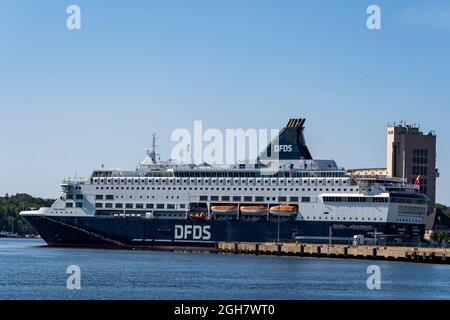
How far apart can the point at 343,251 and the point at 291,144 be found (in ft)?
44.5

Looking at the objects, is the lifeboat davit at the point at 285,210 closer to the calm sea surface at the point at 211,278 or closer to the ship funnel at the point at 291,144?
the ship funnel at the point at 291,144

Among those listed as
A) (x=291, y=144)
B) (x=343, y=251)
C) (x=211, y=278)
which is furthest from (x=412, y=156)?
(x=211, y=278)

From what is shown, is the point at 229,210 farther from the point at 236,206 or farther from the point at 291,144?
the point at 291,144

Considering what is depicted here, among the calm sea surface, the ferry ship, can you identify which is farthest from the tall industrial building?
the calm sea surface

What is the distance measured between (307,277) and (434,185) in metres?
76.8

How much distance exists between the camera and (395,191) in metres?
93.0

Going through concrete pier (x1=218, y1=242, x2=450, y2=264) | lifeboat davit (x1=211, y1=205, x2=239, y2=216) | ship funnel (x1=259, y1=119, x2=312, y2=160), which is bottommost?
concrete pier (x1=218, y1=242, x2=450, y2=264)

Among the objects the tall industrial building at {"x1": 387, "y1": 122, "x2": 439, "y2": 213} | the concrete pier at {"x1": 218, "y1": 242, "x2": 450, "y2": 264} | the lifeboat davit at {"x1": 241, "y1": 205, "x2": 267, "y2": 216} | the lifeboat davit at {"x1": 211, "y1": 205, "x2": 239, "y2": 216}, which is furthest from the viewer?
the tall industrial building at {"x1": 387, "y1": 122, "x2": 439, "y2": 213}

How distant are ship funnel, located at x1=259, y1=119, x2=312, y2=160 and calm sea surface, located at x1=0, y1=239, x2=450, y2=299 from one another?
13.9m

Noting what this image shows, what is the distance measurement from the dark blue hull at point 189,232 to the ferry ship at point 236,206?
82mm

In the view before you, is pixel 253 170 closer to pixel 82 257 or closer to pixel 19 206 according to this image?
pixel 82 257

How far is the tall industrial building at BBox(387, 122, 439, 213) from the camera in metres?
132

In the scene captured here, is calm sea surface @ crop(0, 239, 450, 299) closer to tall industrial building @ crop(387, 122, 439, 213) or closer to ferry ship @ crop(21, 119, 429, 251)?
ferry ship @ crop(21, 119, 429, 251)

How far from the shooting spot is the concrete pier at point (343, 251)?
80938 mm
